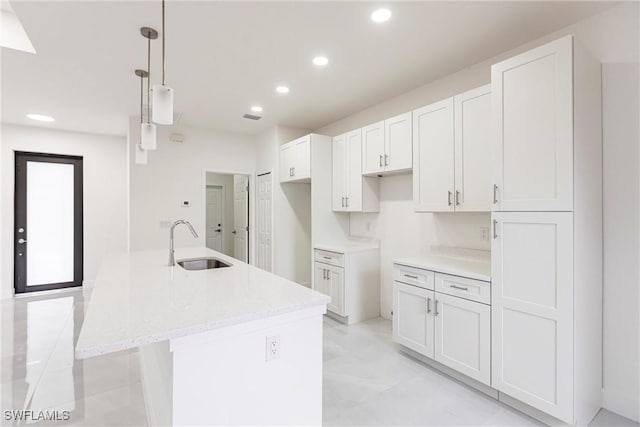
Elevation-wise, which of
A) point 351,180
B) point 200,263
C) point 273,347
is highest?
point 351,180

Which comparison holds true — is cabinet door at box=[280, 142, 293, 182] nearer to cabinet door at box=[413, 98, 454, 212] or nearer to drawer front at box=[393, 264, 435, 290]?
cabinet door at box=[413, 98, 454, 212]

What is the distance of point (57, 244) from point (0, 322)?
1.76 metres

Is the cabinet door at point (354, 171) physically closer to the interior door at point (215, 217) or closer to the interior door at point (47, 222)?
the interior door at point (215, 217)

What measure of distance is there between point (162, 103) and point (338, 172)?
266cm

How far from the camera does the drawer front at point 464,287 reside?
2204mm

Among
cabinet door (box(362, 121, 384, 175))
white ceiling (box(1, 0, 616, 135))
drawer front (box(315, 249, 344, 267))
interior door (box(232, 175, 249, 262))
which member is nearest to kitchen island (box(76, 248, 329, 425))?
white ceiling (box(1, 0, 616, 135))

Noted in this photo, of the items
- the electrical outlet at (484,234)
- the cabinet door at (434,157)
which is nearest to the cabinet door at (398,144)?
the cabinet door at (434,157)

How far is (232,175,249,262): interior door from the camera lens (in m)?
5.70

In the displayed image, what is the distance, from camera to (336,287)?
3.75 meters

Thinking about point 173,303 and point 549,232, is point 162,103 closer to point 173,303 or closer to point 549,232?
point 173,303

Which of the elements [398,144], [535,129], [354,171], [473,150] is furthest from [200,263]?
[535,129]

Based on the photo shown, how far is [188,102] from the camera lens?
3.84 m

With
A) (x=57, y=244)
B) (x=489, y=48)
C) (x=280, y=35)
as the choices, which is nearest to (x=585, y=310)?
(x=489, y=48)

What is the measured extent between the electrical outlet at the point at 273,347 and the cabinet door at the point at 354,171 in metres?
2.53
